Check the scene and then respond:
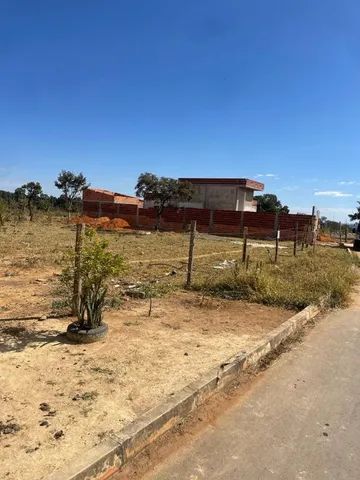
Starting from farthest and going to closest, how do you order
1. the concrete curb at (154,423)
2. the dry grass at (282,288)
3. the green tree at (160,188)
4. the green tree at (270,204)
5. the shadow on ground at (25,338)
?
the green tree at (270,204)
the green tree at (160,188)
the dry grass at (282,288)
the shadow on ground at (25,338)
the concrete curb at (154,423)

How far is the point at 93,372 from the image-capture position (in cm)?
470

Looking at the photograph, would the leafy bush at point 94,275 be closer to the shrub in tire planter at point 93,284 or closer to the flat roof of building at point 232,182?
the shrub in tire planter at point 93,284

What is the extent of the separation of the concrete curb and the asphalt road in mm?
251

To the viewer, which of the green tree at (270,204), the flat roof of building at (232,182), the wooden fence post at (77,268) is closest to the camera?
the wooden fence post at (77,268)

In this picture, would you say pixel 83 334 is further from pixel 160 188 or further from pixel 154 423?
pixel 160 188

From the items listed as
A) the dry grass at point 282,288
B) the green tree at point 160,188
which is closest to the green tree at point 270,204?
the green tree at point 160,188

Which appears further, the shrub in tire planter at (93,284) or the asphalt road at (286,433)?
the shrub in tire planter at (93,284)

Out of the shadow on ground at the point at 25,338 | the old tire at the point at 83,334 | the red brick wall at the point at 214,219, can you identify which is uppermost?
the red brick wall at the point at 214,219

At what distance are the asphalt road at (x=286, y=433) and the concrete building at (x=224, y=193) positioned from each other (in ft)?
135

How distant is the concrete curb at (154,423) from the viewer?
9.98 feet

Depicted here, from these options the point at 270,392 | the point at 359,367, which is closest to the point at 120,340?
the point at 270,392

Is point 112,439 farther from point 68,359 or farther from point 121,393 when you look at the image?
point 68,359

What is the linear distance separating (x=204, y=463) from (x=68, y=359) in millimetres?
2200

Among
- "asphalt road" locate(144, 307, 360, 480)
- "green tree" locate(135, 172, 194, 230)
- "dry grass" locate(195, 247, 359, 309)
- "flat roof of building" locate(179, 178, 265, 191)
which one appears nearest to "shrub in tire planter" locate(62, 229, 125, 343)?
"asphalt road" locate(144, 307, 360, 480)
